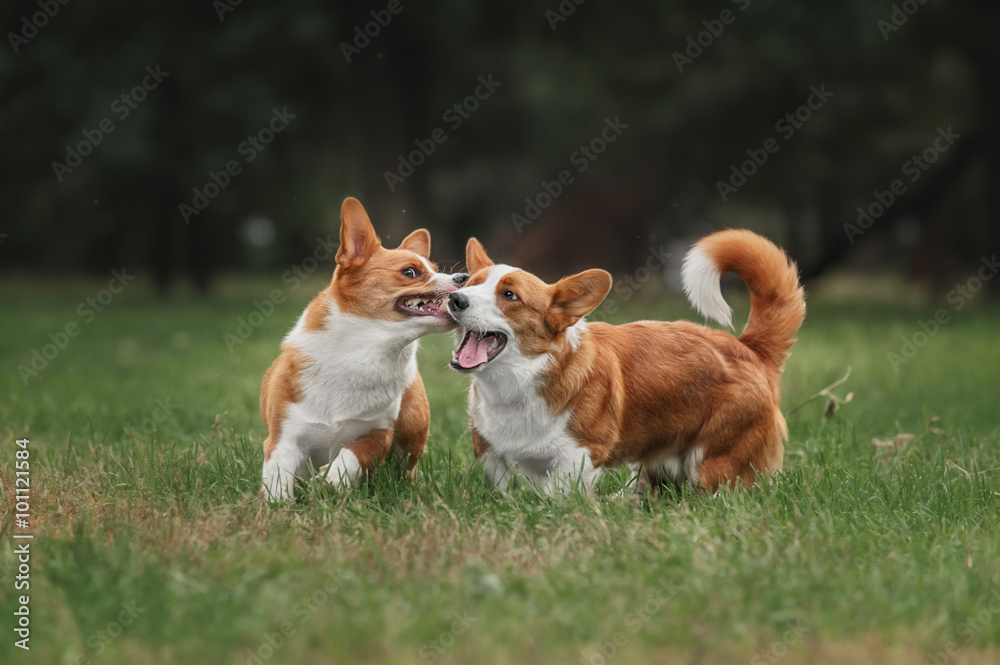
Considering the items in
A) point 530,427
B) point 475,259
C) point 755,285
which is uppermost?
point 475,259

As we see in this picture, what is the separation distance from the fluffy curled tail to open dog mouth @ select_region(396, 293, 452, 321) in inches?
42.0

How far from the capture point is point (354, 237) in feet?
13.3

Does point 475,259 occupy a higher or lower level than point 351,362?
higher

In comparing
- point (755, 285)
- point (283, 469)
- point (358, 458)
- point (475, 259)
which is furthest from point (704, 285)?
point (283, 469)

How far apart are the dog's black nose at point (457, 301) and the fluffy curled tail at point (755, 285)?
1038 mm

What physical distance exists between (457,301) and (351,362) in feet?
1.67

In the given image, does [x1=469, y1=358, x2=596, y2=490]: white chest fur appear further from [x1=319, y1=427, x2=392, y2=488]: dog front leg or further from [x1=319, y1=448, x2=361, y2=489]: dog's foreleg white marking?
[x1=319, y1=448, x2=361, y2=489]: dog's foreleg white marking

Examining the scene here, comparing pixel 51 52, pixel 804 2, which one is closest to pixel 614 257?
pixel 804 2

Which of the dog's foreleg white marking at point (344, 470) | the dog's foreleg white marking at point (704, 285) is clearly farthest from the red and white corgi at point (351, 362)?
the dog's foreleg white marking at point (704, 285)

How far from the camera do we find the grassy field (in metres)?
2.61

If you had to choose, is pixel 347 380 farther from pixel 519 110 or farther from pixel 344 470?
pixel 519 110

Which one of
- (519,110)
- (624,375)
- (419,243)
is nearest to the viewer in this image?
(624,375)

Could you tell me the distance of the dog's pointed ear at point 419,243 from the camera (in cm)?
448

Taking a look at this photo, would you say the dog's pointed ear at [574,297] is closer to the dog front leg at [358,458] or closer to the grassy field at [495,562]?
the grassy field at [495,562]
